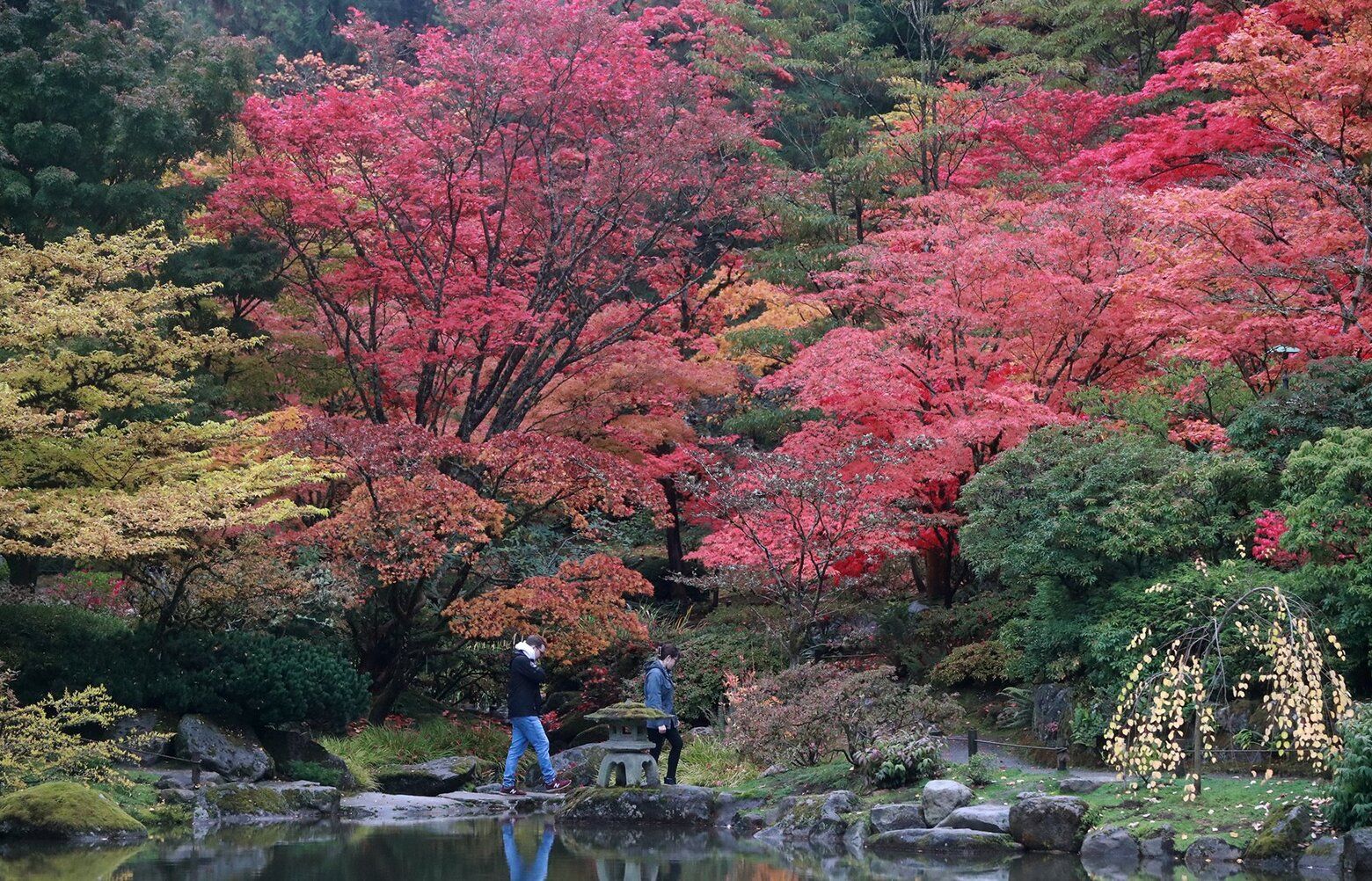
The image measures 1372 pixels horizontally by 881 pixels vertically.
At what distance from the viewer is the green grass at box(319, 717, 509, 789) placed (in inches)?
555

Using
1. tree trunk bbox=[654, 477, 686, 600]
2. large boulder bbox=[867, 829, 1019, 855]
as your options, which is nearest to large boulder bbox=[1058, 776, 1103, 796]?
large boulder bbox=[867, 829, 1019, 855]

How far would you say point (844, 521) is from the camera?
1457 cm

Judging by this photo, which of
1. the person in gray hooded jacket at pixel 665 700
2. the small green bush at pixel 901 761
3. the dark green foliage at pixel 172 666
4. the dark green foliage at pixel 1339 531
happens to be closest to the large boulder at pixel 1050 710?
the small green bush at pixel 901 761

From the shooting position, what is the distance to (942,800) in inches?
398

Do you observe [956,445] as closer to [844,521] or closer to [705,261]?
[844,521]

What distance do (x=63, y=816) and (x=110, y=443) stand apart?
421 centimetres

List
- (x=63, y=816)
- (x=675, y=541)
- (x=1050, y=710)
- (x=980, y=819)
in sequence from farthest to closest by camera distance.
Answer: (x=675, y=541) → (x=1050, y=710) → (x=63, y=816) → (x=980, y=819)

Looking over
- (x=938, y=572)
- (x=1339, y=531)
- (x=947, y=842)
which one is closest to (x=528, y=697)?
(x=947, y=842)

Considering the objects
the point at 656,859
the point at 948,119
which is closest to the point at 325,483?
the point at 656,859

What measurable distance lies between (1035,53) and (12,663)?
21.7 metres

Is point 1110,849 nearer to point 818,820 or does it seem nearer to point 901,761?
point 901,761

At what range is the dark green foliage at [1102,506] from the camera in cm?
1212

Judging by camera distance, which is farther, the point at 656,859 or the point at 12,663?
the point at 12,663

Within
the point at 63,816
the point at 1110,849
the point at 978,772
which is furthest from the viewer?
the point at 978,772
